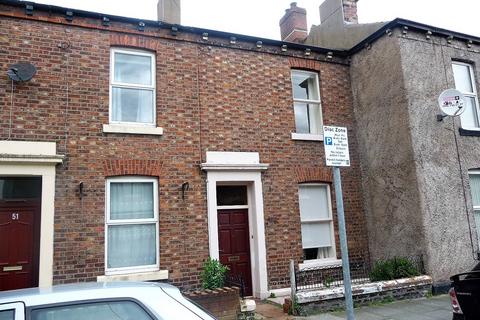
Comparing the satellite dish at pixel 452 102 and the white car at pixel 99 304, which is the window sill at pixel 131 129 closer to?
the white car at pixel 99 304

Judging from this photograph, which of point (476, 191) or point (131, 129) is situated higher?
point (131, 129)

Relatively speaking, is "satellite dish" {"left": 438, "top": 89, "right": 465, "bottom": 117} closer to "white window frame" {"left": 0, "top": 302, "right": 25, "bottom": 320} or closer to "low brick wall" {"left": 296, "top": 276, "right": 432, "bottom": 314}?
"low brick wall" {"left": 296, "top": 276, "right": 432, "bottom": 314}

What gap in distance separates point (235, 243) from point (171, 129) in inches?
126

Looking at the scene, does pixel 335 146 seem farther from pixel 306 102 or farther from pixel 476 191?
pixel 476 191

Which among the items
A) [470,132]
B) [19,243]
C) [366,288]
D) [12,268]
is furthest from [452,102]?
[12,268]

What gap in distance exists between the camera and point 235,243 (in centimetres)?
1009

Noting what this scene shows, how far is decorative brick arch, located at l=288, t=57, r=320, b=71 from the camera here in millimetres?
11406

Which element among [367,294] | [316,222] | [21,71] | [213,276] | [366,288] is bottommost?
[367,294]

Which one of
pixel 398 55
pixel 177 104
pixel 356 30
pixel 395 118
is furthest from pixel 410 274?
pixel 356 30

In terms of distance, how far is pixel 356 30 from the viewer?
43.3 ft

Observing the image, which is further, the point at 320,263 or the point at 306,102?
the point at 306,102

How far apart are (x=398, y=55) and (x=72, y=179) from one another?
854 centimetres

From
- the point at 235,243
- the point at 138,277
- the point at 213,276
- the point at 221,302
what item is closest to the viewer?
the point at 221,302

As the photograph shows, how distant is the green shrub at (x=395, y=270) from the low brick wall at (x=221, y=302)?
415 cm
